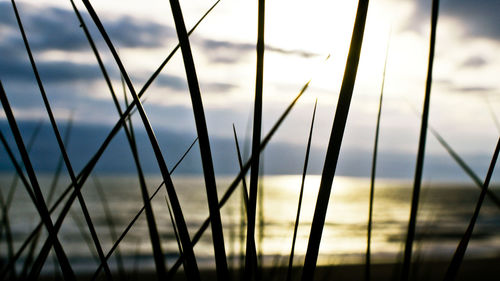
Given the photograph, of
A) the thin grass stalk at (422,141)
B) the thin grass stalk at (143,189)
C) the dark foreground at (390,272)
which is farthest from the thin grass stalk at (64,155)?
the dark foreground at (390,272)

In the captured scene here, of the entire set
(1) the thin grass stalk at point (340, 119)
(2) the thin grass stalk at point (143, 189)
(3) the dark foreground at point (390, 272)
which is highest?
(3) the dark foreground at point (390, 272)

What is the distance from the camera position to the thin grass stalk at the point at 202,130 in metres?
0.21

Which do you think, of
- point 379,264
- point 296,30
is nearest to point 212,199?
point 296,30

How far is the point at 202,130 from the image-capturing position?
216 mm

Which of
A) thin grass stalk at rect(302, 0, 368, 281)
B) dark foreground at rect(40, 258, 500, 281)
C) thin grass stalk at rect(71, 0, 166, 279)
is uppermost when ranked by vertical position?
dark foreground at rect(40, 258, 500, 281)

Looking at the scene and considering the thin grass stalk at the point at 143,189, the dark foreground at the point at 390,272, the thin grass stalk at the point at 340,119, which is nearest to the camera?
the thin grass stalk at the point at 340,119

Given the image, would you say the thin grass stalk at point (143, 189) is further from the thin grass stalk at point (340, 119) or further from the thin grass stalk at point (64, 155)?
the thin grass stalk at point (340, 119)

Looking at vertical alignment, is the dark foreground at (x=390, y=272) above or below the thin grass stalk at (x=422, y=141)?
above

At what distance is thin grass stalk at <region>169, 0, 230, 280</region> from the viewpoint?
0.21 m

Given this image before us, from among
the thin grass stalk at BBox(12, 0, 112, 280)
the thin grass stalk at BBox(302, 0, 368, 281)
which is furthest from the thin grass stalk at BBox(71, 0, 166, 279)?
the thin grass stalk at BBox(302, 0, 368, 281)

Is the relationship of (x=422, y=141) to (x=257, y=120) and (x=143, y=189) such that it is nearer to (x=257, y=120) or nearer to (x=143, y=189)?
(x=257, y=120)

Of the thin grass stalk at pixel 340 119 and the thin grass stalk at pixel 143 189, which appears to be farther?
the thin grass stalk at pixel 143 189

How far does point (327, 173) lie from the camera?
Result: 0.20 metres

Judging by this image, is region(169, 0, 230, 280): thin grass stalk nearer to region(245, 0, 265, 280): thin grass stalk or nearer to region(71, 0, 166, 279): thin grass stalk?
region(245, 0, 265, 280): thin grass stalk
